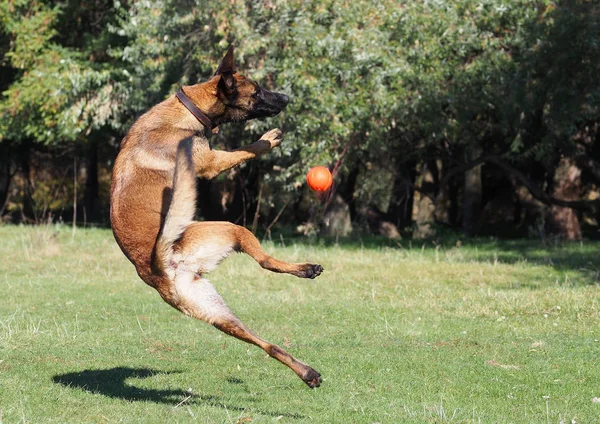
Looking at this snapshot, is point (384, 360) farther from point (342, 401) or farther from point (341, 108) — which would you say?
point (341, 108)

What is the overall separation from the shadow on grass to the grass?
0.02 meters

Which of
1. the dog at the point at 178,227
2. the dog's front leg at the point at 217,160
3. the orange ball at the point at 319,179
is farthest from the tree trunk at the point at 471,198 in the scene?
the dog at the point at 178,227

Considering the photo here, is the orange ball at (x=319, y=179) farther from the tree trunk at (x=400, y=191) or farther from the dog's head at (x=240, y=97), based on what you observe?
the tree trunk at (x=400, y=191)

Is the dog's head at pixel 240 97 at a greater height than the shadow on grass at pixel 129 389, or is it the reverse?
the dog's head at pixel 240 97

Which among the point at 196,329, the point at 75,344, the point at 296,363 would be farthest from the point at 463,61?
the point at 296,363

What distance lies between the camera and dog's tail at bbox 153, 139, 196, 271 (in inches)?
251

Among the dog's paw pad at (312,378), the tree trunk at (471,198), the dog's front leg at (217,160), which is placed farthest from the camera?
the tree trunk at (471,198)

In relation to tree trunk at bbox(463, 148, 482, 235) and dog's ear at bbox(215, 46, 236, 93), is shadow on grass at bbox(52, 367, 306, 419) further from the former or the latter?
tree trunk at bbox(463, 148, 482, 235)

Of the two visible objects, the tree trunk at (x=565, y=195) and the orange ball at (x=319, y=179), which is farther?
the tree trunk at (x=565, y=195)

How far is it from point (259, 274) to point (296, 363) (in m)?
8.51

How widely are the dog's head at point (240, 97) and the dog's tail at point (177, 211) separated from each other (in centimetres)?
99

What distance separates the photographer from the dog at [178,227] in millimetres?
6383

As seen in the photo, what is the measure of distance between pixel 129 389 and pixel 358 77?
40.4 feet

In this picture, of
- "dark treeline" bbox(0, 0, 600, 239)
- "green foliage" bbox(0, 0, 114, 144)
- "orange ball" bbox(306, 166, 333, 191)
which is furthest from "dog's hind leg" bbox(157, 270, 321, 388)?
"green foliage" bbox(0, 0, 114, 144)
